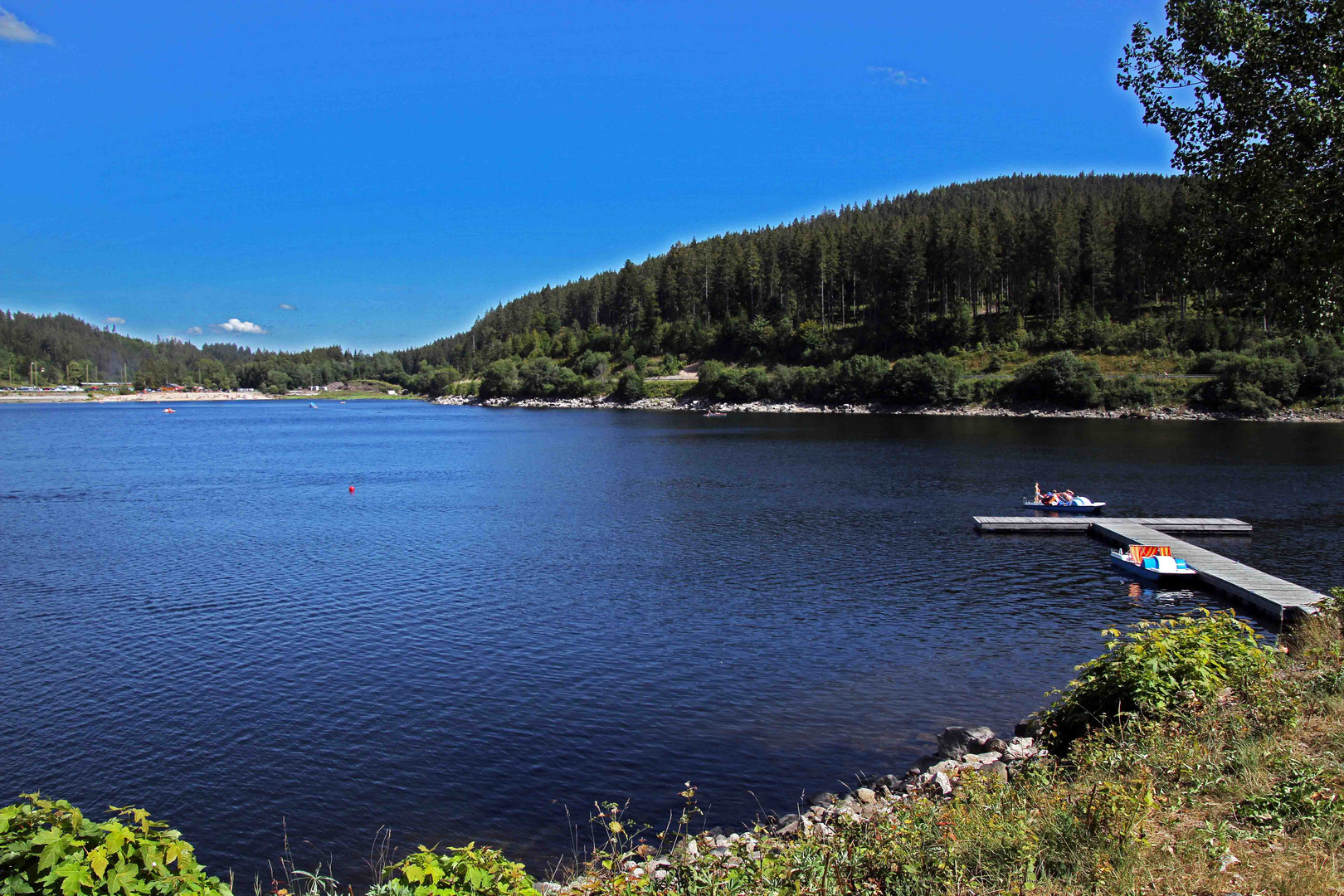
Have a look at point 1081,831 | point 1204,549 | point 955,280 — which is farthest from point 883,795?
point 955,280

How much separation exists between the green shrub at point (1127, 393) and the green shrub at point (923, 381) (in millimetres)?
21859

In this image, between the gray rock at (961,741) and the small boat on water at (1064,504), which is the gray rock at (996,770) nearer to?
the gray rock at (961,741)

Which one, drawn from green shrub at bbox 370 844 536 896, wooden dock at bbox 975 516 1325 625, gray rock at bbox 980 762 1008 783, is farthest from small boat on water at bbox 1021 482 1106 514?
green shrub at bbox 370 844 536 896

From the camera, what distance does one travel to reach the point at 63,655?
971 inches

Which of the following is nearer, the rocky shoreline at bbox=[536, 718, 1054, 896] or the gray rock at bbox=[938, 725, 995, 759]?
the rocky shoreline at bbox=[536, 718, 1054, 896]

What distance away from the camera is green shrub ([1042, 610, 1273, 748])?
494 inches

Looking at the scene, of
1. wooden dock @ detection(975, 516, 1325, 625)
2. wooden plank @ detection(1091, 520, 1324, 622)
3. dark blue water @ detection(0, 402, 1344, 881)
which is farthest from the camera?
wooden dock @ detection(975, 516, 1325, 625)

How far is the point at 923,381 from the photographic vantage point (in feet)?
454

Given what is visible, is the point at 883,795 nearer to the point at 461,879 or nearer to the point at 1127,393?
the point at 461,879

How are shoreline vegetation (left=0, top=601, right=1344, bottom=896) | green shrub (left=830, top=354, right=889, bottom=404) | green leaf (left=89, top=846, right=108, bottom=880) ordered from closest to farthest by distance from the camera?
green leaf (left=89, top=846, right=108, bottom=880) → shoreline vegetation (left=0, top=601, right=1344, bottom=896) → green shrub (left=830, top=354, right=889, bottom=404)

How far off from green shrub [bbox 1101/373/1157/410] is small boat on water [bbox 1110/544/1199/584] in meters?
94.8

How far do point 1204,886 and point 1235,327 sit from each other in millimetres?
139454

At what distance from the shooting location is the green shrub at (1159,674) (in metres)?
12.6

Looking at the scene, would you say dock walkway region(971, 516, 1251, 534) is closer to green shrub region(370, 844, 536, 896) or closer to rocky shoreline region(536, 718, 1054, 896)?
rocky shoreline region(536, 718, 1054, 896)
